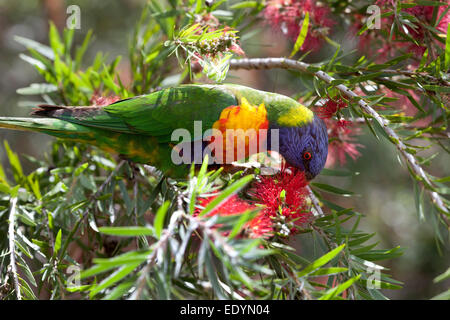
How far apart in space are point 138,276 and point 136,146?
0.84 m

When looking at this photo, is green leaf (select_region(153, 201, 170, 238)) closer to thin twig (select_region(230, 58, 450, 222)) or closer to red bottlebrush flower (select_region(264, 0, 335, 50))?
thin twig (select_region(230, 58, 450, 222))

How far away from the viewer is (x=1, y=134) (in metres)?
3.01

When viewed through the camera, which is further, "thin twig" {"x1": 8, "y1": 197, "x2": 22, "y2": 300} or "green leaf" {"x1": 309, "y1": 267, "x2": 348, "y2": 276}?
"thin twig" {"x1": 8, "y1": 197, "x2": 22, "y2": 300}

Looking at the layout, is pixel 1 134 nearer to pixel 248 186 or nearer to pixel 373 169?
pixel 248 186

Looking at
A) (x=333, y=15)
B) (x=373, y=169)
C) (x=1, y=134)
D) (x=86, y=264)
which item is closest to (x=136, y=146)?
(x=86, y=264)

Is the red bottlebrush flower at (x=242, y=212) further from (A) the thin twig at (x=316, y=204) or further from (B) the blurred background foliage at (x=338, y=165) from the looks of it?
(B) the blurred background foliage at (x=338, y=165)

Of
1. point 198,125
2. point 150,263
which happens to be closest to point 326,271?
point 150,263

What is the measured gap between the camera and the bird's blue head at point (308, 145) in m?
1.38

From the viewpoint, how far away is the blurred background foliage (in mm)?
2475

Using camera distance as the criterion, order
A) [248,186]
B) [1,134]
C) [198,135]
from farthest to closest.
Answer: [1,134] < [198,135] < [248,186]

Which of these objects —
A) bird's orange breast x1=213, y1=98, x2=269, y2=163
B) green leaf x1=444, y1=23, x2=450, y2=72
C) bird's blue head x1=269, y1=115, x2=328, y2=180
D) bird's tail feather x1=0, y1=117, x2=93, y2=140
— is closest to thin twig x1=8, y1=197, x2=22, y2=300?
bird's tail feather x1=0, y1=117, x2=93, y2=140

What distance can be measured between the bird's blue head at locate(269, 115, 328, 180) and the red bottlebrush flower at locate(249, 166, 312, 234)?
21 cm

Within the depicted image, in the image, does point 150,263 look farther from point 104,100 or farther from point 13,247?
point 104,100

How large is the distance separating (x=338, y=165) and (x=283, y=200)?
118 centimetres
